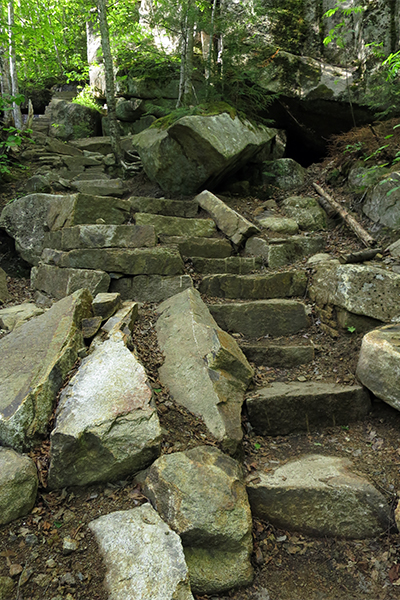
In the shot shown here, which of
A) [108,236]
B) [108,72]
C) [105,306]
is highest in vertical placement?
[108,72]

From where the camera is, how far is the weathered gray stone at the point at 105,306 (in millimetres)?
4109

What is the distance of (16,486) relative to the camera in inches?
93.7

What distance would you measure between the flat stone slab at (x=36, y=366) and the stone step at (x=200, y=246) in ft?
7.52

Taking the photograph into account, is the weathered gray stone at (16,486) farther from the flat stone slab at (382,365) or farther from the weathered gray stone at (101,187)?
the weathered gray stone at (101,187)

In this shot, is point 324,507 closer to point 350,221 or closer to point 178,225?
point 178,225

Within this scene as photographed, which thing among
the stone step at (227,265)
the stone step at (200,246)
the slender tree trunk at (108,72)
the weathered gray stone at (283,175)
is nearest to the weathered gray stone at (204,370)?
the stone step at (227,265)

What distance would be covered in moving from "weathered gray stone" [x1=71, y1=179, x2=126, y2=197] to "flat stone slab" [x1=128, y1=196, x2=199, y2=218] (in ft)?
4.96

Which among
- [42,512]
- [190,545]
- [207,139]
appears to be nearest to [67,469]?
[42,512]

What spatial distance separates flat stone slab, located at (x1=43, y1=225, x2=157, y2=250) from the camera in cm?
545

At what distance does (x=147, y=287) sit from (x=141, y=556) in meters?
3.56

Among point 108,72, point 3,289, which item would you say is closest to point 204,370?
A: point 3,289

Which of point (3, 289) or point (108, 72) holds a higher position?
point (108, 72)

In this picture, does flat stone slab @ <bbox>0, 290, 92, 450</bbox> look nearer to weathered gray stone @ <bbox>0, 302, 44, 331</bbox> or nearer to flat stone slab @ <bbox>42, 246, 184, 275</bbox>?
weathered gray stone @ <bbox>0, 302, 44, 331</bbox>

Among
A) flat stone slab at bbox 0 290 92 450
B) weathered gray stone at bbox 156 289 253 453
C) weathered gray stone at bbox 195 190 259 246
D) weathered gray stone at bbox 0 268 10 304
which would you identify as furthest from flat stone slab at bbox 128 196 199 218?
flat stone slab at bbox 0 290 92 450
